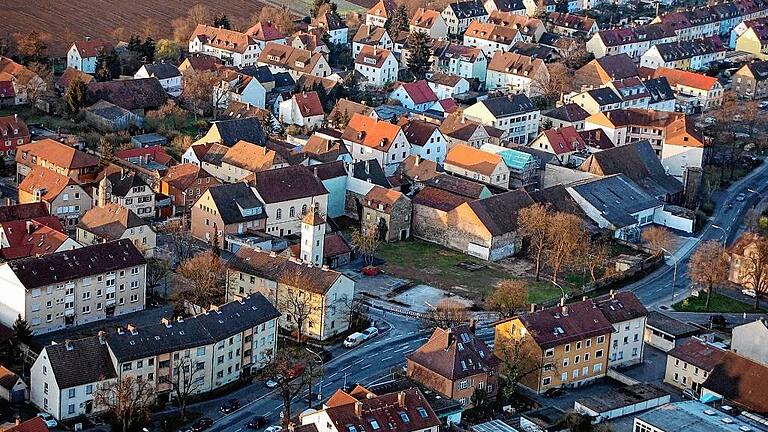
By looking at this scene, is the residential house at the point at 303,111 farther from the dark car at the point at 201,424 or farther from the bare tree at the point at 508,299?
the dark car at the point at 201,424

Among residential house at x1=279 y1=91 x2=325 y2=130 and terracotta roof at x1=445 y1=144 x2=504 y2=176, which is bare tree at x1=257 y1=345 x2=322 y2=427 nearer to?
terracotta roof at x1=445 y1=144 x2=504 y2=176

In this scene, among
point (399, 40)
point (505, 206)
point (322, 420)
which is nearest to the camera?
point (322, 420)

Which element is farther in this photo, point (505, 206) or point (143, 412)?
point (505, 206)

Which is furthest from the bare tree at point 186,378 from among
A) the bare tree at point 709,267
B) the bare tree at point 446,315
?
the bare tree at point 709,267

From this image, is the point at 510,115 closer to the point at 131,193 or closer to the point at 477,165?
the point at 477,165

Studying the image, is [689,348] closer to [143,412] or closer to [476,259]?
[476,259]

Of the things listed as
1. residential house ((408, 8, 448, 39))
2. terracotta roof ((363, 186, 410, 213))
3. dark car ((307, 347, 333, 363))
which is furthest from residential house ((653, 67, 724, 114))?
dark car ((307, 347, 333, 363))

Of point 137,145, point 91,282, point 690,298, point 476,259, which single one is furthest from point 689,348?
point 137,145
